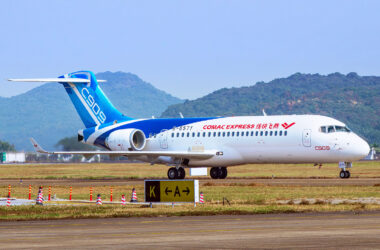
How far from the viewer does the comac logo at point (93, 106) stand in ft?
202

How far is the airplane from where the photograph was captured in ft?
168

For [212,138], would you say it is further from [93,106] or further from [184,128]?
[93,106]

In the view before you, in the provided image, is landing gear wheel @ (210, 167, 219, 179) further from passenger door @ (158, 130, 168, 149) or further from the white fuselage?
passenger door @ (158, 130, 168, 149)

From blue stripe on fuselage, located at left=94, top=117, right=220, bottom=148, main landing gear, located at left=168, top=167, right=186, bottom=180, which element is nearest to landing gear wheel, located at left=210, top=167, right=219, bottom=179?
main landing gear, located at left=168, top=167, right=186, bottom=180

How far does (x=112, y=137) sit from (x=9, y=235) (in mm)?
37528

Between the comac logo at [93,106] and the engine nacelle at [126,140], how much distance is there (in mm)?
2094

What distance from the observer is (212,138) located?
5591cm

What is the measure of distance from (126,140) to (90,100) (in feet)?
17.4

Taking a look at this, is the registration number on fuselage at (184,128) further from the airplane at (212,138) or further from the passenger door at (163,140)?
the passenger door at (163,140)

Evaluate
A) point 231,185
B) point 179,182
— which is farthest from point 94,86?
point 179,182

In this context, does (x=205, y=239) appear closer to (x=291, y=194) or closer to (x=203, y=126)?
(x=291, y=194)

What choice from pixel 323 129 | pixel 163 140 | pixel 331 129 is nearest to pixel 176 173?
pixel 163 140

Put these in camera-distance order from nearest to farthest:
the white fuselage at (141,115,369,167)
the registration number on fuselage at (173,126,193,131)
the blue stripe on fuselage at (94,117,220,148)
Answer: the white fuselage at (141,115,369,167), the registration number on fuselage at (173,126,193,131), the blue stripe on fuselage at (94,117,220,148)

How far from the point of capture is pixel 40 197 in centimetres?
3506
